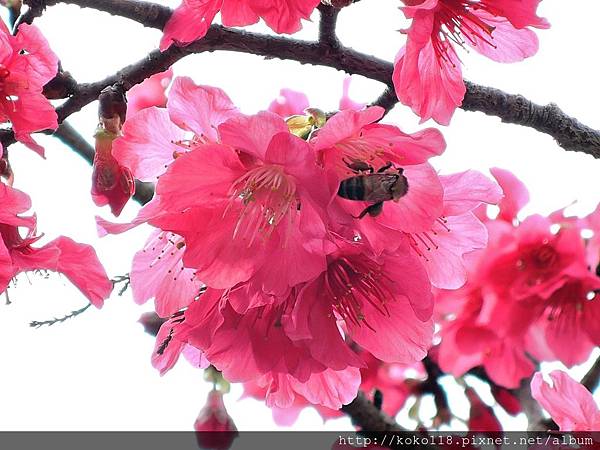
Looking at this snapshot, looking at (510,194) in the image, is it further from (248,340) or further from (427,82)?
(248,340)

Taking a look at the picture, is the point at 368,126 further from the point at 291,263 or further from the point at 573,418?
the point at 573,418

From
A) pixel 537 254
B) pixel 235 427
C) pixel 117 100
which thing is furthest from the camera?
pixel 235 427

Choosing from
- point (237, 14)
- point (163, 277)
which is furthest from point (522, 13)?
point (163, 277)

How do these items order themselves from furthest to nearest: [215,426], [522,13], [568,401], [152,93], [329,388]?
1. [215,426]
2. [152,93]
3. [568,401]
4. [329,388]
5. [522,13]

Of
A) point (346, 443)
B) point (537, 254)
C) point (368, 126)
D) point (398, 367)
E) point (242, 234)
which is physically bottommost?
point (398, 367)

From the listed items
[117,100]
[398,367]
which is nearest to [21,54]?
[117,100]

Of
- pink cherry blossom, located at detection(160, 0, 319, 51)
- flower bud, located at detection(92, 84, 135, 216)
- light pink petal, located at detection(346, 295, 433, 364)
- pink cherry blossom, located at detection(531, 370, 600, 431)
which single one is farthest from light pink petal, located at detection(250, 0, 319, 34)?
pink cherry blossom, located at detection(531, 370, 600, 431)
